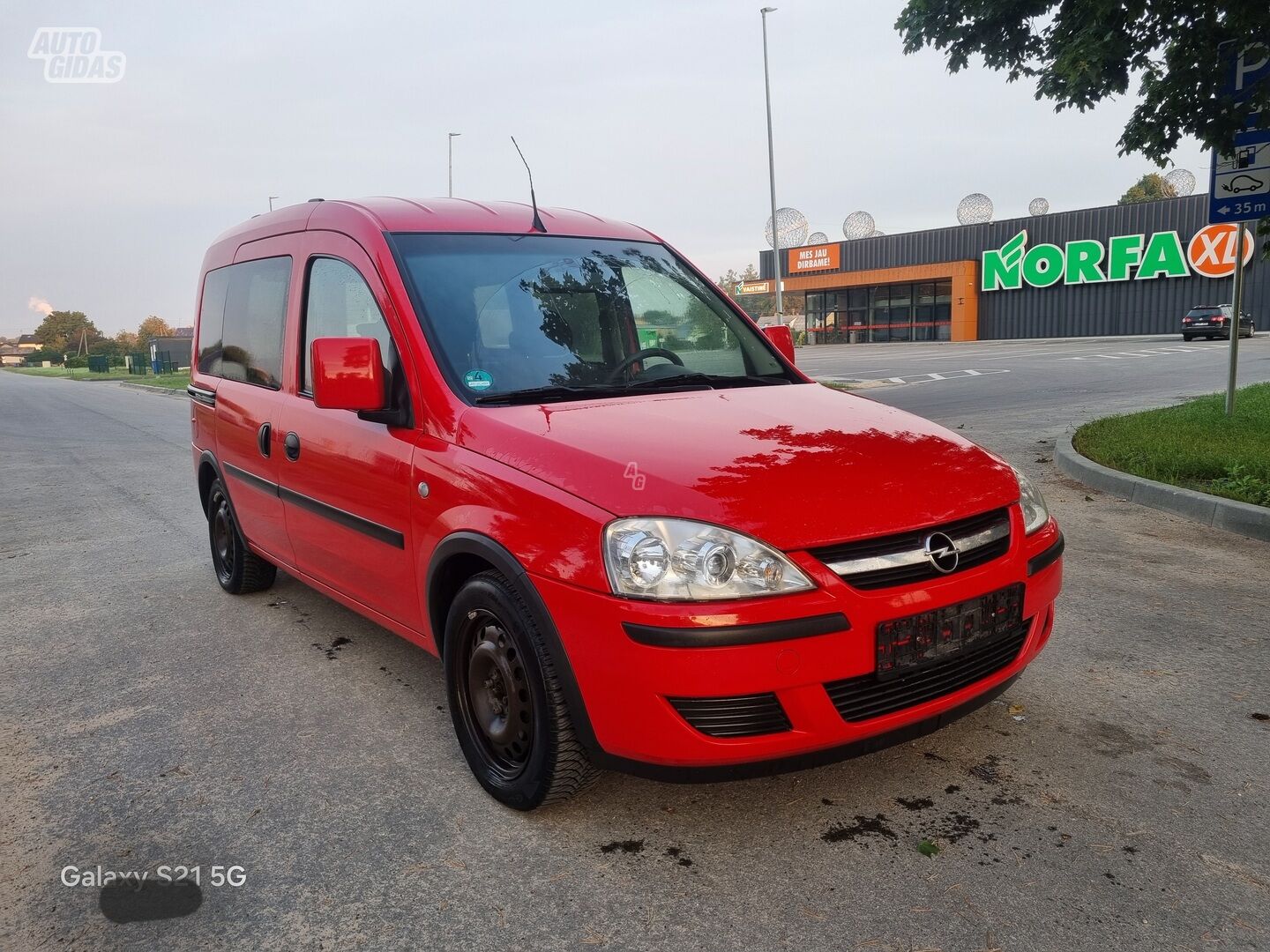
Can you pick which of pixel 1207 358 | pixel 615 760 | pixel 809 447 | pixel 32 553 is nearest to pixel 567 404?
pixel 809 447

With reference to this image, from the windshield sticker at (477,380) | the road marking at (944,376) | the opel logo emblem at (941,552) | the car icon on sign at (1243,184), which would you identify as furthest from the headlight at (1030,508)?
the road marking at (944,376)

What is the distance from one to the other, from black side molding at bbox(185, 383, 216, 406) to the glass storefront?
148 ft

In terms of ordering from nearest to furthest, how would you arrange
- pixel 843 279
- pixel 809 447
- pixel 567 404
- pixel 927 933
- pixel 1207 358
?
1. pixel 927 933
2. pixel 809 447
3. pixel 567 404
4. pixel 1207 358
5. pixel 843 279

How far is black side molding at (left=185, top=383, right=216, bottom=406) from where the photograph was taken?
5.03 metres

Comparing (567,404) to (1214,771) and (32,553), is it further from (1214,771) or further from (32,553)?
(32,553)

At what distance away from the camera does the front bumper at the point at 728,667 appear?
2.35 m

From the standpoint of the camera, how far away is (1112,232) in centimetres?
4081

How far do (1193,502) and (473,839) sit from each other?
5726 millimetres

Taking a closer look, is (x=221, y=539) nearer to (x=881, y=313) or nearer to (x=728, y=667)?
(x=728, y=667)

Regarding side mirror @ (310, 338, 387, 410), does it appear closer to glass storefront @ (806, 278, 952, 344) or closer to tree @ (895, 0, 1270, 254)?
tree @ (895, 0, 1270, 254)

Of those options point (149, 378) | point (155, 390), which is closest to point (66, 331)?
point (149, 378)

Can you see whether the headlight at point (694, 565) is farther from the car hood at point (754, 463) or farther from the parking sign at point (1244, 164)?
the parking sign at point (1244, 164)

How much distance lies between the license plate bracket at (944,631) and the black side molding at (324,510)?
64.3 inches

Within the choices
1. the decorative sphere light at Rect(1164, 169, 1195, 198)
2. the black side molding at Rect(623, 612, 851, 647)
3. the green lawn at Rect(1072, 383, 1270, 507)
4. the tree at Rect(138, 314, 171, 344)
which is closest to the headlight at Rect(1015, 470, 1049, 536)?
the black side molding at Rect(623, 612, 851, 647)
